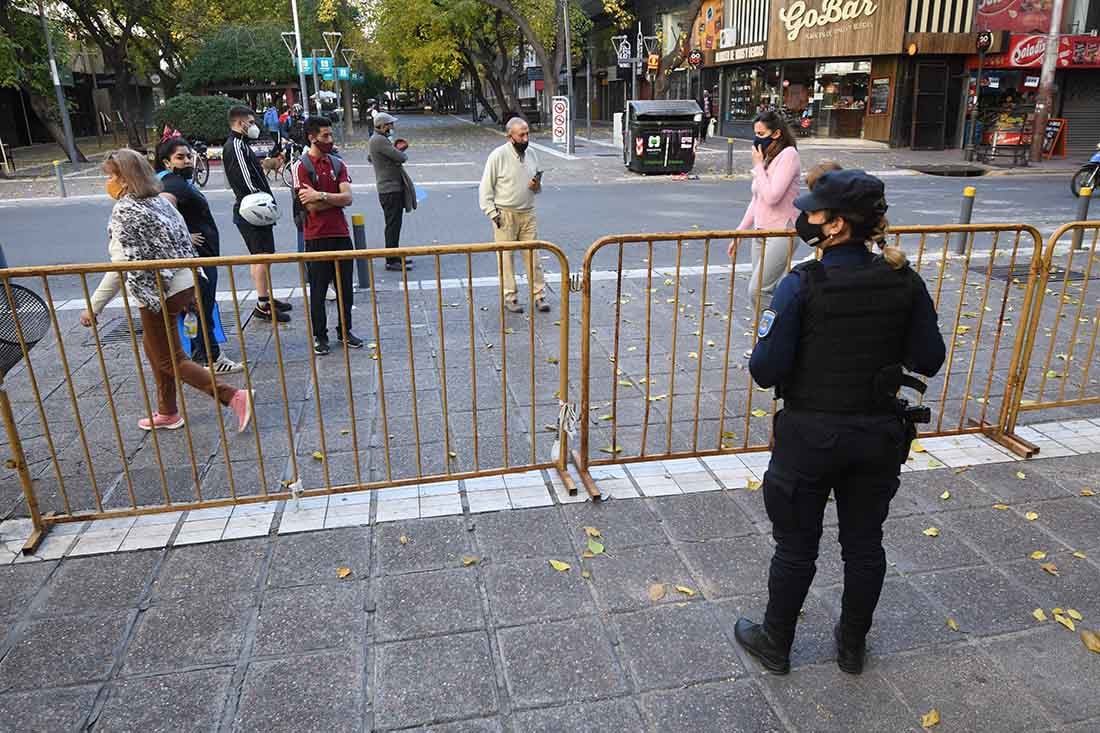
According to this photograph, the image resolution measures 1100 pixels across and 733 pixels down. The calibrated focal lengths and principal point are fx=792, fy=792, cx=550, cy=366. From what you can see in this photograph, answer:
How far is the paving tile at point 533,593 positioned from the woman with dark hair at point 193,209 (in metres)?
3.09

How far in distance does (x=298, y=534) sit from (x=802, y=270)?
264cm

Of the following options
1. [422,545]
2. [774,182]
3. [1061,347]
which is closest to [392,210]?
[774,182]

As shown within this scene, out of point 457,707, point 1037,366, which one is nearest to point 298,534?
point 457,707

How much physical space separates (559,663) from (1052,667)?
6.00 ft

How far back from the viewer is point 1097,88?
2502 centimetres

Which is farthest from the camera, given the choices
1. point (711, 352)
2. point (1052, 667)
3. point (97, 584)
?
point (711, 352)

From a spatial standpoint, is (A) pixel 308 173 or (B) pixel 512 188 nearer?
(A) pixel 308 173

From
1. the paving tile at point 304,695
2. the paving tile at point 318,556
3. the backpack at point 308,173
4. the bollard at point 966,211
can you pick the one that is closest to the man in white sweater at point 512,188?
the backpack at point 308,173

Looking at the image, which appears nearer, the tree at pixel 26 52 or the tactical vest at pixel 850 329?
the tactical vest at pixel 850 329

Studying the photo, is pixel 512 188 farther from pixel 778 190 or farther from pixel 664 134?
pixel 664 134

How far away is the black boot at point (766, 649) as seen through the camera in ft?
9.45

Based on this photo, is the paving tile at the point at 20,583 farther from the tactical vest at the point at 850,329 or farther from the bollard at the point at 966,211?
the bollard at the point at 966,211

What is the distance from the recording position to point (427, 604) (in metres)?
3.30

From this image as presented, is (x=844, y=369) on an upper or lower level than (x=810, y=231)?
lower
